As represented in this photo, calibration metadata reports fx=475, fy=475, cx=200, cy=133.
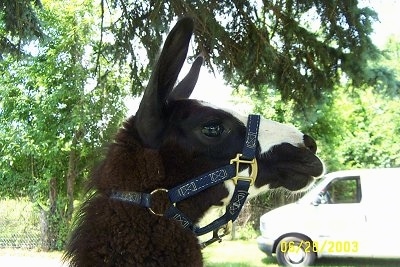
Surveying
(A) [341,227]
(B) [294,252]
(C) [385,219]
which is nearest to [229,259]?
(B) [294,252]

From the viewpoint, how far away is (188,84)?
2.61 m

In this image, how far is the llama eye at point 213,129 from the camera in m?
2.10

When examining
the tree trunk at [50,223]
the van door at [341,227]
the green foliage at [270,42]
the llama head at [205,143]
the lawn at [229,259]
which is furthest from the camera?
the tree trunk at [50,223]

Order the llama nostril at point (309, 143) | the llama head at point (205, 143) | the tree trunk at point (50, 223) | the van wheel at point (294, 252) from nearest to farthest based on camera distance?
the llama head at point (205, 143) < the llama nostril at point (309, 143) < the van wheel at point (294, 252) < the tree trunk at point (50, 223)

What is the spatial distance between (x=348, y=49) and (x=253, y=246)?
26.9 feet

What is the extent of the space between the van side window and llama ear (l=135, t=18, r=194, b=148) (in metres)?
7.48

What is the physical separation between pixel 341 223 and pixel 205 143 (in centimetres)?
727

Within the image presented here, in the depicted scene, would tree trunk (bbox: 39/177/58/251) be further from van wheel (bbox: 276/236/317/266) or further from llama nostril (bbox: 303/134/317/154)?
llama nostril (bbox: 303/134/317/154)

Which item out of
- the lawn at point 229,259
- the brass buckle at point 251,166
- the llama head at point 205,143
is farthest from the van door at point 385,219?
the brass buckle at point 251,166

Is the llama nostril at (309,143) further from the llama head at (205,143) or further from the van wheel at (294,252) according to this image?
the van wheel at (294,252)

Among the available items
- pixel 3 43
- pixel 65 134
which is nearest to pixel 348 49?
pixel 3 43

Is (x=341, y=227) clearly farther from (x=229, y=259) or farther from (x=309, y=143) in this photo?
(x=309, y=143)

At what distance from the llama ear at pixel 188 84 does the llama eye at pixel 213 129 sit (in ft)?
1.27

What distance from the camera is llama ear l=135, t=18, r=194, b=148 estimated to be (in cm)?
183
